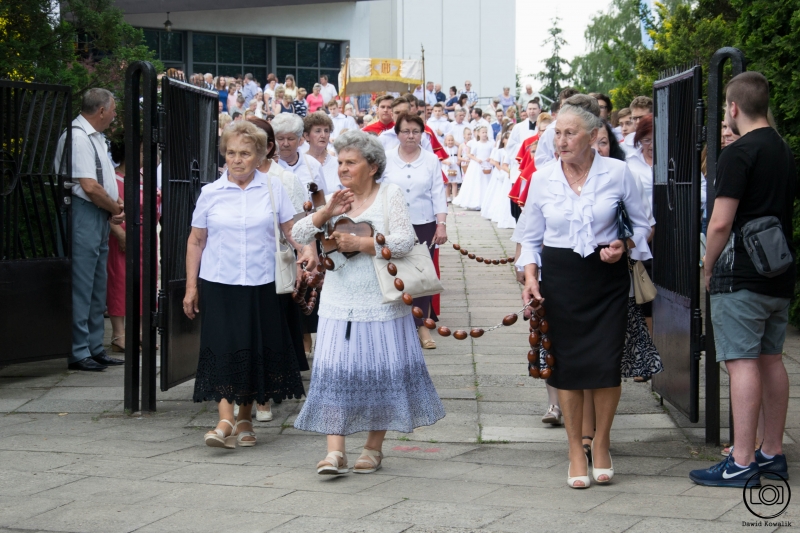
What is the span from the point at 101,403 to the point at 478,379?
277 centimetres

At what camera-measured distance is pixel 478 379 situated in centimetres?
802

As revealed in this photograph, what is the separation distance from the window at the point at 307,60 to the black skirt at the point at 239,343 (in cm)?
3360

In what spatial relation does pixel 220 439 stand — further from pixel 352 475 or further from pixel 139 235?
pixel 139 235

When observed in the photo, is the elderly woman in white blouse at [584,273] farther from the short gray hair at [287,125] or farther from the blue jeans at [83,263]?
the blue jeans at [83,263]

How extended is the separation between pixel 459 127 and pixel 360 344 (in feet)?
72.7

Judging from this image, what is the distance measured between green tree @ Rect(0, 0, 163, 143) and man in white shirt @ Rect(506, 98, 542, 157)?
7161 mm

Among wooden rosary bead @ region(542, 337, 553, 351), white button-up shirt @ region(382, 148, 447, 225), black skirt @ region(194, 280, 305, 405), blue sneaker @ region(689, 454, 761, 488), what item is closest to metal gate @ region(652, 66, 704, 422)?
blue sneaker @ region(689, 454, 761, 488)

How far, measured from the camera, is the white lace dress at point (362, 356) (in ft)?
18.0

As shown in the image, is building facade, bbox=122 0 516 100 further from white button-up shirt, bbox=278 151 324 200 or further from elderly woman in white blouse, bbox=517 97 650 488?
elderly woman in white blouse, bbox=517 97 650 488

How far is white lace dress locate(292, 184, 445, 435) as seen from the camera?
18.0 feet

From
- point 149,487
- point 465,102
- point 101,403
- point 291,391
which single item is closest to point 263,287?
point 291,391

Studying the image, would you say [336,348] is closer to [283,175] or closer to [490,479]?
[490,479]

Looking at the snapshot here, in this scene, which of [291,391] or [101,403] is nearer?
[291,391]

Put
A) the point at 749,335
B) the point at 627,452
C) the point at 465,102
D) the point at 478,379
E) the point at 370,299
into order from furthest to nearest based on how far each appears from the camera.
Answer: the point at 465,102, the point at 478,379, the point at 627,452, the point at 370,299, the point at 749,335
